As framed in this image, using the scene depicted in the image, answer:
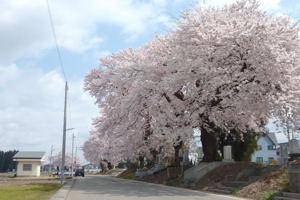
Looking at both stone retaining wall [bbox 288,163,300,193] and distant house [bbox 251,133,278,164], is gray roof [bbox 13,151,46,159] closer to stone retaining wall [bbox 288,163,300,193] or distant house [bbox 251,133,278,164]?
distant house [bbox 251,133,278,164]

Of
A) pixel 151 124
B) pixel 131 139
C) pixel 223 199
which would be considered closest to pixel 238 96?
pixel 223 199

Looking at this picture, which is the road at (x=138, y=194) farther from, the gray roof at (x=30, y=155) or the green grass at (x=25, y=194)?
the gray roof at (x=30, y=155)

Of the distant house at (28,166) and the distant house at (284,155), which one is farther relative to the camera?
the distant house at (28,166)

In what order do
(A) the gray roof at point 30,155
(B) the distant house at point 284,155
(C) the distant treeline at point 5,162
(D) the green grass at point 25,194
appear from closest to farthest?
(D) the green grass at point 25,194 < (B) the distant house at point 284,155 < (A) the gray roof at point 30,155 < (C) the distant treeline at point 5,162

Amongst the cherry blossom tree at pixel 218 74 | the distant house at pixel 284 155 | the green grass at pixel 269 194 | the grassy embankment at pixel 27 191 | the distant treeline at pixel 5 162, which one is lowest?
the distant treeline at pixel 5 162

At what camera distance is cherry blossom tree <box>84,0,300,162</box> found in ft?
64.7

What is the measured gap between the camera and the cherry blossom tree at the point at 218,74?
776 inches

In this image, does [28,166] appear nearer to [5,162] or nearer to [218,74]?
[218,74]

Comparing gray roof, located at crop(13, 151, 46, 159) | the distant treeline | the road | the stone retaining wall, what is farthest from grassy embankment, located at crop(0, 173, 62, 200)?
the distant treeline

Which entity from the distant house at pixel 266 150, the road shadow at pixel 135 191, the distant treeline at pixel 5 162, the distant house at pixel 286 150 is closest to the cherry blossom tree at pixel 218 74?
the distant house at pixel 286 150

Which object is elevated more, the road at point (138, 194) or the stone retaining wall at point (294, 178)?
the stone retaining wall at point (294, 178)

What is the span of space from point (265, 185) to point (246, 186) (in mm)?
1294

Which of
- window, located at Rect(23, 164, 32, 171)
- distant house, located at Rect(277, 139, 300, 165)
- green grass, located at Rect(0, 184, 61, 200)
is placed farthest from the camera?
window, located at Rect(23, 164, 32, 171)

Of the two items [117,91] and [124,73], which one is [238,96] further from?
[117,91]
